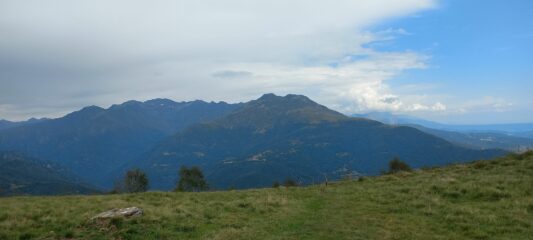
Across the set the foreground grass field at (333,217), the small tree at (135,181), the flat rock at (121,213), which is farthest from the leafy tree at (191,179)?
the flat rock at (121,213)

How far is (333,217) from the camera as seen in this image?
25.4 metres

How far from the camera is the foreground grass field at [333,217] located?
20781 mm

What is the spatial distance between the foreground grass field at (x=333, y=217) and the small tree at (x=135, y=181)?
272 ft

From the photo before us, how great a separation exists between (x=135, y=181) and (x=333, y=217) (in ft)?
328

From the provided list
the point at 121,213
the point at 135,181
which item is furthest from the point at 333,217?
the point at 135,181

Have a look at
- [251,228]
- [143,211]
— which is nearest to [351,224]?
[251,228]

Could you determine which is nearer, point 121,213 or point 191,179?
point 121,213

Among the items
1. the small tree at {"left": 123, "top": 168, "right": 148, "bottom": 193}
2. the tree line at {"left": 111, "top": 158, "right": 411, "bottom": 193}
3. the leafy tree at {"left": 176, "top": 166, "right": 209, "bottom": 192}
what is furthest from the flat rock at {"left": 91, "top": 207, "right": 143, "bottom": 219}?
the leafy tree at {"left": 176, "top": 166, "right": 209, "bottom": 192}

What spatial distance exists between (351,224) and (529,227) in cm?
843

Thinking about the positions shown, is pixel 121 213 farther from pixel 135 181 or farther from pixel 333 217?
pixel 135 181

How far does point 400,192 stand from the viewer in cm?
3356

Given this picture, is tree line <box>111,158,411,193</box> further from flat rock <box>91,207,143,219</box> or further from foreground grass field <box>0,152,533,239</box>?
flat rock <box>91,207,143,219</box>

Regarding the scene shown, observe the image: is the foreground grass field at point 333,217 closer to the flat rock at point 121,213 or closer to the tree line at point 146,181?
the flat rock at point 121,213

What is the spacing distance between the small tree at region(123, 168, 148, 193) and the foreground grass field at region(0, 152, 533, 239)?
82871 millimetres
